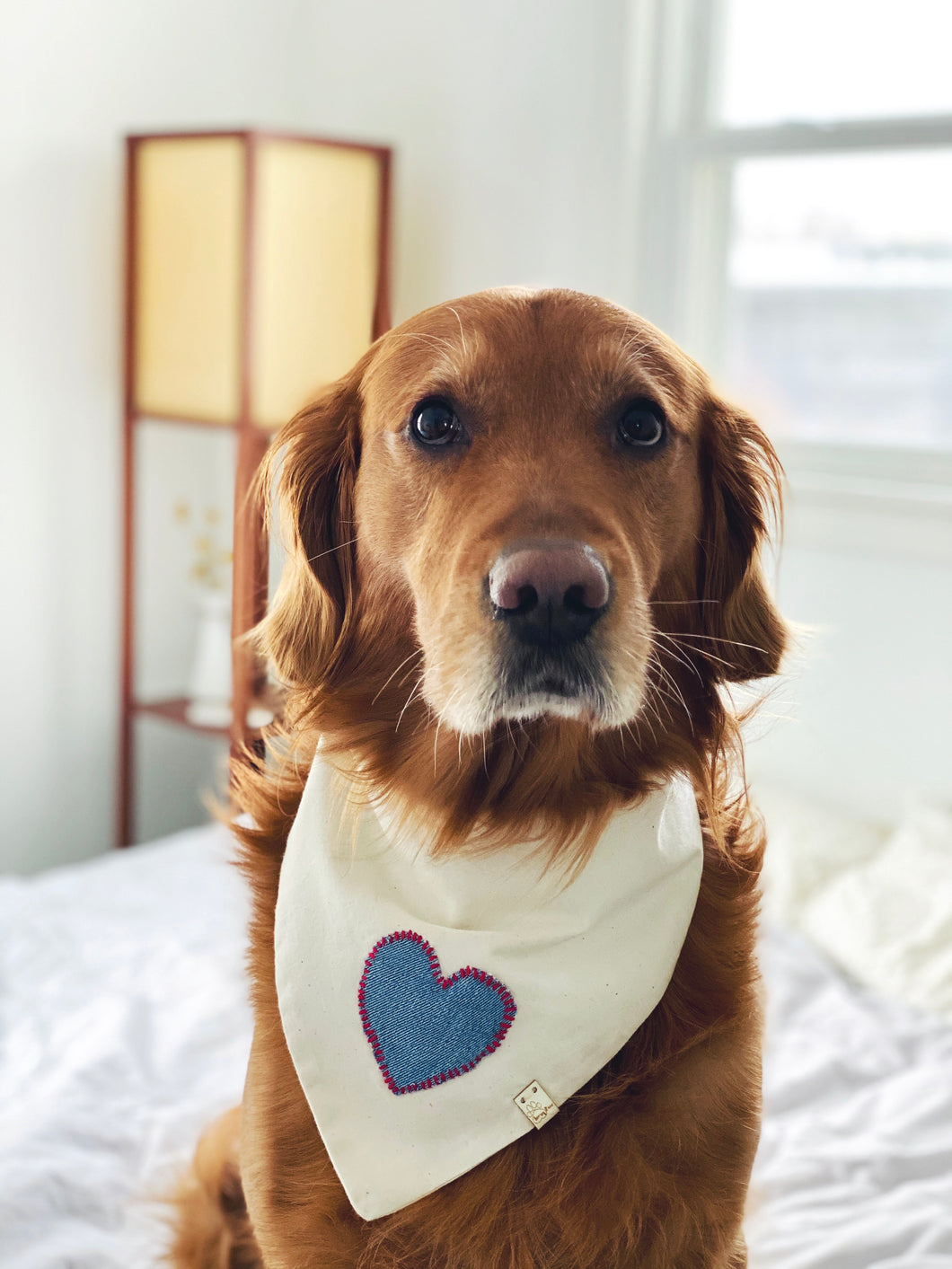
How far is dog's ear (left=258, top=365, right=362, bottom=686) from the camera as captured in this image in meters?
1.25

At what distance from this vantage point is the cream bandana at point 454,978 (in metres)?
1.10

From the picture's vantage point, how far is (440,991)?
1143 mm

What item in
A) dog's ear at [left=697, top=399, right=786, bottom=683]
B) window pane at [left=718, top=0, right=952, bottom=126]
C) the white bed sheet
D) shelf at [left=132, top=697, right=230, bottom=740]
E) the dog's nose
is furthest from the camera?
shelf at [left=132, top=697, right=230, bottom=740]

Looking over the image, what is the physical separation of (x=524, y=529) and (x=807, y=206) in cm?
226

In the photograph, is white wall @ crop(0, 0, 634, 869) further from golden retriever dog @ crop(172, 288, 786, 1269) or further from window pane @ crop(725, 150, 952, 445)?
golden retriever dog @ crop(172, 288, 786, 1269)

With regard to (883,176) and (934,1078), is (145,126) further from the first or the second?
(934,1078)

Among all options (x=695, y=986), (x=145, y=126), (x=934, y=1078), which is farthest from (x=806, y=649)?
(x=145, y=126)

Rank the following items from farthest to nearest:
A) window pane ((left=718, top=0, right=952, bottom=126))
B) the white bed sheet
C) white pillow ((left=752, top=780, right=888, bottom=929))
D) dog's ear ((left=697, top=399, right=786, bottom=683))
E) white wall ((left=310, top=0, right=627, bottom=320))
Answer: white wall ((left=310, top=0, right=627, bottom=320)), window pane ((left=718, top=0, right=952, bottom=126)), white pillow ((left=752, top=780, right=888, bottom=929)), the white bed sheet, dog's ear ((left=697, top=399, right=786, bottom=683))

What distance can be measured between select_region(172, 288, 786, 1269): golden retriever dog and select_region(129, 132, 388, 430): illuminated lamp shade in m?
1.70

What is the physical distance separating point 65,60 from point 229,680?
5.26 ft

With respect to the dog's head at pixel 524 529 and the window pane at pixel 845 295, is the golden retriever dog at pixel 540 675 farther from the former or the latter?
the window pane at pixel 845 295

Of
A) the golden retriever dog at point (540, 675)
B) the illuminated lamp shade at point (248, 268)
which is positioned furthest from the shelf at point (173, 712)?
the golden retriever dog at point (540, 675)

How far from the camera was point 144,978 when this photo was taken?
197cm

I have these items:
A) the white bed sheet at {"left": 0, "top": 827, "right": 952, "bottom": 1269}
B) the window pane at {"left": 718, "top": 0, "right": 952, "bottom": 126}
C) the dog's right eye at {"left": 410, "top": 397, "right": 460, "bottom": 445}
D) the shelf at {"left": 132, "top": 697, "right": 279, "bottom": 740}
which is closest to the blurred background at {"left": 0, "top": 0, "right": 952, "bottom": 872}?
the window pane at {"left": 718, "top": 0, "right": 952, "bottom": 126}
